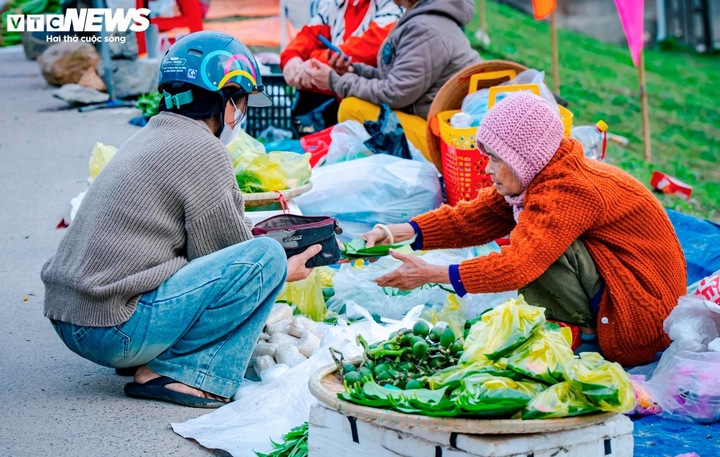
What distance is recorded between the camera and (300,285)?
412cm

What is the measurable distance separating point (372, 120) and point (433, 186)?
33.6 inches

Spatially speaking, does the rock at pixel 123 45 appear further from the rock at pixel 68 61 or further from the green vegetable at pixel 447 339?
the green vegetable at pixel 447 339

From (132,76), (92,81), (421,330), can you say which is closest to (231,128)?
(421,330)

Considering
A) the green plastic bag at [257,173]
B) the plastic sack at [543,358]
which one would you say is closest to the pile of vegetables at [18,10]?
the green plastic bag at [257,173]

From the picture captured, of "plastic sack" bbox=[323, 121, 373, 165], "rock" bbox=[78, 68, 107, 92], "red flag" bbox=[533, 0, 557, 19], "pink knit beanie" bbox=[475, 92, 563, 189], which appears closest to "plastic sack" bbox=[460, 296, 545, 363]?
"pink knit beanie" bbox=[475, 92, 563, 189]

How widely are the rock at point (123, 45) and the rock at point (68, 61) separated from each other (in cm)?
48

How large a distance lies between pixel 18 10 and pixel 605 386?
1408 centimetres

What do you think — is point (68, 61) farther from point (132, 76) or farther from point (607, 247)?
point (607, 247)

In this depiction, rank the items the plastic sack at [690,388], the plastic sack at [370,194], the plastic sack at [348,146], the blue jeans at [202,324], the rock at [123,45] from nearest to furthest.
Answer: the blue jeans at [202,324], the plastic sack at [690,388], the plastic sack at [370,194], the plastic sack at [348,146], the rock at [123,45]

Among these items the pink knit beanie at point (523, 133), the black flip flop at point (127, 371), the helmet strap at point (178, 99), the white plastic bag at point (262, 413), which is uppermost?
the helmet strap at point (178, 99)

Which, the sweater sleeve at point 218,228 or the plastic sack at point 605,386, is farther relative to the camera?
the sweater sleeve at point 218,228

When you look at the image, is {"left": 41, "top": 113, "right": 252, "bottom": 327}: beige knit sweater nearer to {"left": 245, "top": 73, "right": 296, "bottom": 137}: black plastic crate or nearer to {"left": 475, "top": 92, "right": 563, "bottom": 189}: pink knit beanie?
{"left": 475, "top": 92, "right": 563, "bottom": 189}: pink knit beanie

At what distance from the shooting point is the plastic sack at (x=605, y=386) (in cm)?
233

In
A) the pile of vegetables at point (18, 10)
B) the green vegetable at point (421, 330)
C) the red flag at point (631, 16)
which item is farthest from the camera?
the pile of vegetables at point (18, 10)
